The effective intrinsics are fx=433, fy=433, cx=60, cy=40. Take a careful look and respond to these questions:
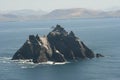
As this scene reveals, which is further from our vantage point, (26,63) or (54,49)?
Answer: (54,49)

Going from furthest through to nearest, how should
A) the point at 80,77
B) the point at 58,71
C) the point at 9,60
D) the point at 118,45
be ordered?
the point at 118,45 < the point at 9,60 < the point at 58,71 < the point at 80,77

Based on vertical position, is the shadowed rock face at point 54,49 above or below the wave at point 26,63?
above

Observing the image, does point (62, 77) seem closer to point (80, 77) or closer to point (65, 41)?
point (80, 77)

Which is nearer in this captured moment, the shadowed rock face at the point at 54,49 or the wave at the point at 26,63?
the wave at the point at 26,63

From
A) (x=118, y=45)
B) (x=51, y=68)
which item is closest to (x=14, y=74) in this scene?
(x=51, y=68)

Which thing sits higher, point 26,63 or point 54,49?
point 54,49

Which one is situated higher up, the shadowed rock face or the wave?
the shadowed rock face

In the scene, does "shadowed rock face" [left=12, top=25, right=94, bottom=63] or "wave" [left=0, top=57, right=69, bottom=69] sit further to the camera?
"shadowed rock face" [left=12, top=25, right=94, bottom=63]

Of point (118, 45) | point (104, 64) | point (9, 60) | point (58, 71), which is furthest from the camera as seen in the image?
point (118, 45)
